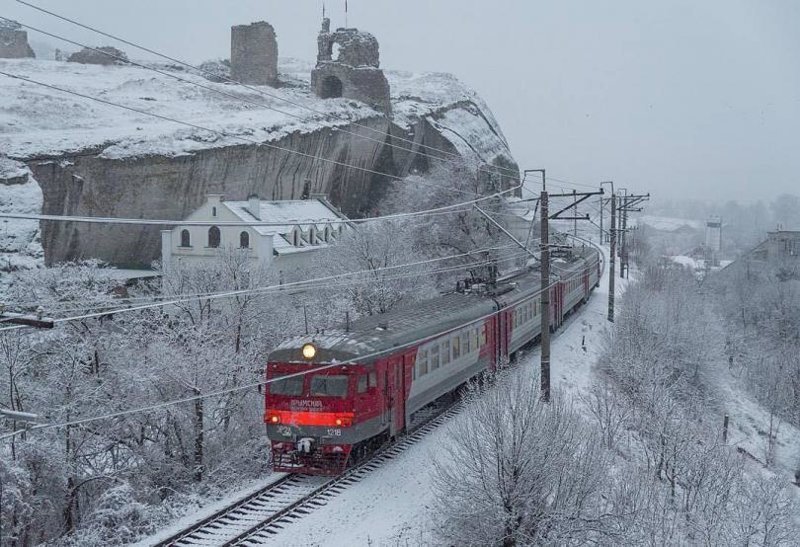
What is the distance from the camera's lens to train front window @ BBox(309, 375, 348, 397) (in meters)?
14.8

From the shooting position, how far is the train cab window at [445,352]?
18848mm

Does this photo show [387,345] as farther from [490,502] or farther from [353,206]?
[353,206]

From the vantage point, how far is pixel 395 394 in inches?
643

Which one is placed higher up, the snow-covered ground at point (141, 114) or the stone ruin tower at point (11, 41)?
the stone ruin tower at point (11, 41)

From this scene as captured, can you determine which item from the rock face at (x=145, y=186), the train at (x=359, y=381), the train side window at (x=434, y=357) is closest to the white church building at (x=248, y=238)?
the rock face at (x=145, y=186)

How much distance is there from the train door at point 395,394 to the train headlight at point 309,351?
5.27 ft

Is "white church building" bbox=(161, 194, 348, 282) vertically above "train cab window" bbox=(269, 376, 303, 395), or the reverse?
"white church building" bbox=(161, 194, 348, 282)

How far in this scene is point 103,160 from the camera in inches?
1608

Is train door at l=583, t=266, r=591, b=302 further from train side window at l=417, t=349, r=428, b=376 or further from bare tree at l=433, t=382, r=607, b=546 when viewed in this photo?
bare tree at l=433, t=382, r=607, b=546

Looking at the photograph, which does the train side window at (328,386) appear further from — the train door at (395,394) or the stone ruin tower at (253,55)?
the stone ruin tower at (253,55)

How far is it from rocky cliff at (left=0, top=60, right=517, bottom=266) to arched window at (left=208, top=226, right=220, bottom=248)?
4729mm

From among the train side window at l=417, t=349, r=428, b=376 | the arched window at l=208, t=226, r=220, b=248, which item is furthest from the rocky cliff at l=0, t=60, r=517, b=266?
the train side window at l=417, t=349, r=428, b=376

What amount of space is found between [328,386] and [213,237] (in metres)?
27.2

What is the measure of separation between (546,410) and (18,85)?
154ft
